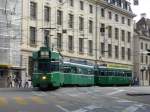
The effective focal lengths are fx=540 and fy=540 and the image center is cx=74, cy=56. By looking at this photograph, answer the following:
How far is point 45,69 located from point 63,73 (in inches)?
164

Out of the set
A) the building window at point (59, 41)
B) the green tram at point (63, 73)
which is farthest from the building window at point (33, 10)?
the green tram at point (63, 73)

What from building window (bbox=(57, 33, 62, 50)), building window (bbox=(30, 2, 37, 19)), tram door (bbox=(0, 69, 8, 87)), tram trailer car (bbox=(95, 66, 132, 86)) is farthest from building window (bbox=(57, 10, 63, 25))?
tram door (bbox=(0, 69, 8, 87))

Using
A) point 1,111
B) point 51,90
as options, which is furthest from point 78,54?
point 1,111

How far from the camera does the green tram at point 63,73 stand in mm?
41219

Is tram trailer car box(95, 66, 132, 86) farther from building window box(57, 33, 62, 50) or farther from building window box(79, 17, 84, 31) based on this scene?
building window box(79, 17, 84, 31)

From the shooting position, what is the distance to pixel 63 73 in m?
45.2

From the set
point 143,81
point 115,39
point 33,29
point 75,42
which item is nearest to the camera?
point 33,29

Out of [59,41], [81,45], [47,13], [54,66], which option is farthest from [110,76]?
[54,66]

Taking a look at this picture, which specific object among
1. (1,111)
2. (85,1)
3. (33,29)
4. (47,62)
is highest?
(85,1)

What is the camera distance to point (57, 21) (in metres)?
71.8

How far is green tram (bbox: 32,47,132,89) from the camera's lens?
4122cm

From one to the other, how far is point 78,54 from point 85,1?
8.42m

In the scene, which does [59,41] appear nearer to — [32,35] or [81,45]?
[32,35]

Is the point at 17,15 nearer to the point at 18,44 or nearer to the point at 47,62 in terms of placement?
the point at 18,44
